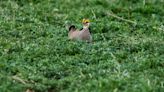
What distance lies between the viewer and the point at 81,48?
23.5 feet

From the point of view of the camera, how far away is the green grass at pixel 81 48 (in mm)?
5832

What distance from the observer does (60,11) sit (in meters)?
10.0

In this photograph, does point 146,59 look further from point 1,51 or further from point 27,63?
point 1,51

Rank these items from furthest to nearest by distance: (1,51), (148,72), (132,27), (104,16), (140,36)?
(104,16) → (132,27) → (140,36) → (1,51) → (148,72)

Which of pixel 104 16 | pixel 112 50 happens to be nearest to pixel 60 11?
pixel 104 16

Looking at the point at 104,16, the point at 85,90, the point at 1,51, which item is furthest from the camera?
the point at 104,16

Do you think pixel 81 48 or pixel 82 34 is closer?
pixel 81 48

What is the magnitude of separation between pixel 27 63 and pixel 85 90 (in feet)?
3.99

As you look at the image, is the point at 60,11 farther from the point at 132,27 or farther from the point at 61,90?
the point at 61,90

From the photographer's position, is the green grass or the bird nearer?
the green grass

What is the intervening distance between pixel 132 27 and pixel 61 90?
3.33 metres

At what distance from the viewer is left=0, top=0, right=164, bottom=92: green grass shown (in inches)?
230

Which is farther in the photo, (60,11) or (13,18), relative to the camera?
(60,11)

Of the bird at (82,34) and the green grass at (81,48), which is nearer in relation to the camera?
the green grass at (81,48)
